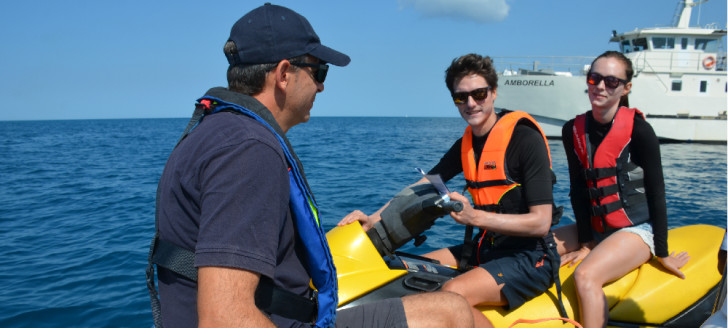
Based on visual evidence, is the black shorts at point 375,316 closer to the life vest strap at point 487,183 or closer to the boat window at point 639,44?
the life vest strap at point 487,183

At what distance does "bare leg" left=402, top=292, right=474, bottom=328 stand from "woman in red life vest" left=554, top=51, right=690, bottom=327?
1.16 meters

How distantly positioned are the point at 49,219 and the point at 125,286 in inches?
177

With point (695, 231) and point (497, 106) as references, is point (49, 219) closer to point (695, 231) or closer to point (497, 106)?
point (695, 231)

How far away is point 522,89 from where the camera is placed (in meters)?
24.4

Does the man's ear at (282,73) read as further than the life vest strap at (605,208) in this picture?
No

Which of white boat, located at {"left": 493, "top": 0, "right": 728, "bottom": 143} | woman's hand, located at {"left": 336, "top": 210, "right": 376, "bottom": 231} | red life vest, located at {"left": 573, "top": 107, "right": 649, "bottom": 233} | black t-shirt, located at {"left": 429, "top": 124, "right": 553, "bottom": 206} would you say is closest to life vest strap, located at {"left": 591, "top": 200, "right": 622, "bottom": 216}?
red life vest, located at {"left": 573, "top": 107, "right": 649, "bottom": 233}

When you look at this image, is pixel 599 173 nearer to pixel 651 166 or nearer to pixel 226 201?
pixel 651 166

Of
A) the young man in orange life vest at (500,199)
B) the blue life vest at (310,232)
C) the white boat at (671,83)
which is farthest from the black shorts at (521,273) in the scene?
the white boat at (671,83)

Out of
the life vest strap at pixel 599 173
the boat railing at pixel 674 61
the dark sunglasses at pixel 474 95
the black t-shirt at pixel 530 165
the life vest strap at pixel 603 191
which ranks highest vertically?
the boat railing at pixel 674 61

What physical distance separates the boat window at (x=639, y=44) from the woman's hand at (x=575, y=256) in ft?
79.7

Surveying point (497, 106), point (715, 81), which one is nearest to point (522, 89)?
point (497, 106)

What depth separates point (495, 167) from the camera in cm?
297

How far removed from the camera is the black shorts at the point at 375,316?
193 cm

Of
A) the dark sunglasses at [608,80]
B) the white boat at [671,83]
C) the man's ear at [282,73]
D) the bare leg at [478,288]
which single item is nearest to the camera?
the man's ear at [282,73]
